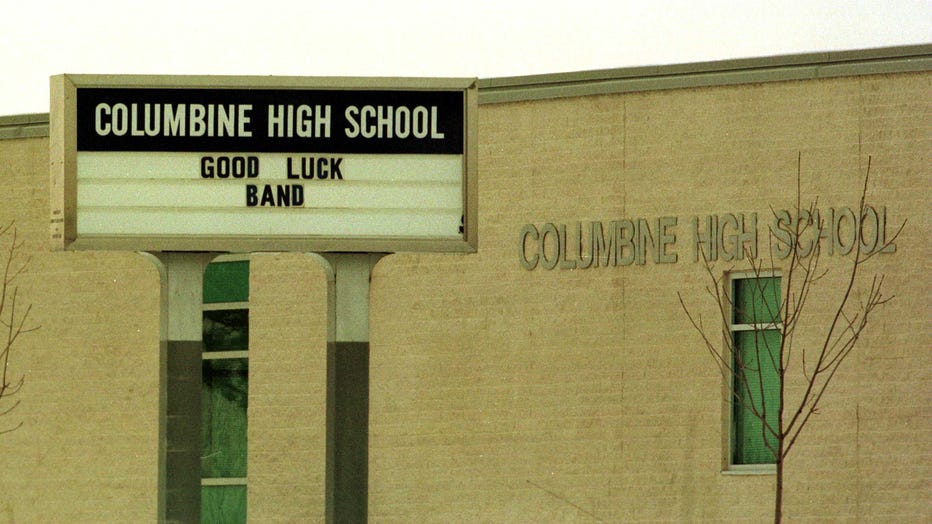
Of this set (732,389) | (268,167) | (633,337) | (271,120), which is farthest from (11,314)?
(271,120)

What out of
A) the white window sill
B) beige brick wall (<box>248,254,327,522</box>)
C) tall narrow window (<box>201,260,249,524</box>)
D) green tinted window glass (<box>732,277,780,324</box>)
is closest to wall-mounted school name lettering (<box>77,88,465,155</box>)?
green tinted window glass (<box>732,277,780,324</box>)

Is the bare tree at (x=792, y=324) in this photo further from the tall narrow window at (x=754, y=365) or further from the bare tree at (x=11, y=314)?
the bare tree at (x=11, y=314)

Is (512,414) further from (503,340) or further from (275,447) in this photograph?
(275,447)

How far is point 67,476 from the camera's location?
2409 centimetres

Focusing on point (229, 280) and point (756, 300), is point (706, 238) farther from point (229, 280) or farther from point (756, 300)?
point (229, 280)

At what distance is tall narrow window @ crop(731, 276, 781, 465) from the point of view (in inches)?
803

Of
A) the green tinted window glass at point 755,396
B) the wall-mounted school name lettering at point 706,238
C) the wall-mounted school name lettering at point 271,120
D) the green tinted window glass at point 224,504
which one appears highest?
the wall-mounted school name lettering at point 271,120

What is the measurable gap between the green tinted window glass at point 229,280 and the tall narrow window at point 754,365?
20.6 feet

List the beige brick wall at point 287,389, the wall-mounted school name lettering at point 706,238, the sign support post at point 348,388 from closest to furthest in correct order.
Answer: the sign support post at point 348,388, the wall-mounted school name lettering at point 706,238, the beige brick wall at point 287,389

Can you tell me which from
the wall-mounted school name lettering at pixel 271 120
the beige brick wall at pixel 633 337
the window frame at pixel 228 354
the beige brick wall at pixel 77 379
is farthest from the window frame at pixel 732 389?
the wall-mounted school name lettering at pixel 271 120

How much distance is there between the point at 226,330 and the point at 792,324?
7360 mm

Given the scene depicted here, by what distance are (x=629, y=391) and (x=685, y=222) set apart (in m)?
1.93

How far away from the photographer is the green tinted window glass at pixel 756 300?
2039 cm

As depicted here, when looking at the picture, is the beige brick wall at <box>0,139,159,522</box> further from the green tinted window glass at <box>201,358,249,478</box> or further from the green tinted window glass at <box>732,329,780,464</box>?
the green tinted window glass at <box>732,329,780,464</box>
